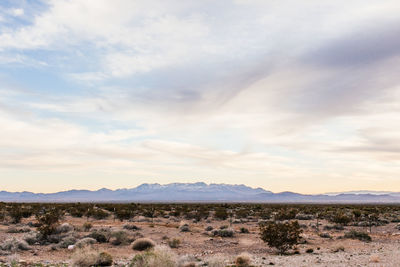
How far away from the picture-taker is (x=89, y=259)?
50.0 ft

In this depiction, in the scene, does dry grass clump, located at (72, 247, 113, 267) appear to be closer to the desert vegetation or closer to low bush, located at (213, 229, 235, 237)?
the desert vegetation

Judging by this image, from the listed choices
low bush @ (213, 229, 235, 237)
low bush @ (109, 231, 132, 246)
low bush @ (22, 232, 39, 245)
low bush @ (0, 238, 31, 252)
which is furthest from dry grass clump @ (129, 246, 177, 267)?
low bush @ (213, 229, 235, 237)

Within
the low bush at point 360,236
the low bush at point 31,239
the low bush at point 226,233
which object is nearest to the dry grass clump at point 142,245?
the low bush at point 31,239

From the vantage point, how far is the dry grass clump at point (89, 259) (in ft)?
49.7

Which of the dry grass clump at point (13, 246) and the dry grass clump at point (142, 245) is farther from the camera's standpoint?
the dry grass clump at point (142, 245)

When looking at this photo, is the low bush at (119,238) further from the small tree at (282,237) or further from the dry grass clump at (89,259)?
the small tree at (282,237)

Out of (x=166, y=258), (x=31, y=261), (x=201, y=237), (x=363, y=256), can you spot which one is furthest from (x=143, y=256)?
(x=201, y=237)

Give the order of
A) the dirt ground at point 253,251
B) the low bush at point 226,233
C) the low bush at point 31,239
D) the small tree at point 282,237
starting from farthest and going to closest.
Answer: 1. the low bush at point 226,233
2. the low bush at point 31,239
3. the small tree at point 282,237
4. the dirt ground at point 253,251

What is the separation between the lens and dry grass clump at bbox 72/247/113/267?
1514 centimetres

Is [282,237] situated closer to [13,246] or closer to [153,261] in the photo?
[153,261]

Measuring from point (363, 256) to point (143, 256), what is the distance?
11942 millimetres

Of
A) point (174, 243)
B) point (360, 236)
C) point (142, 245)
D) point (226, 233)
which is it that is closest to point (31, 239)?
point (142, 245)

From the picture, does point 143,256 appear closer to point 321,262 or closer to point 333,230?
point 321,262

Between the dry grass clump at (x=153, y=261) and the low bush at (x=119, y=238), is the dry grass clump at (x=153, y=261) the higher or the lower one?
the higher one
